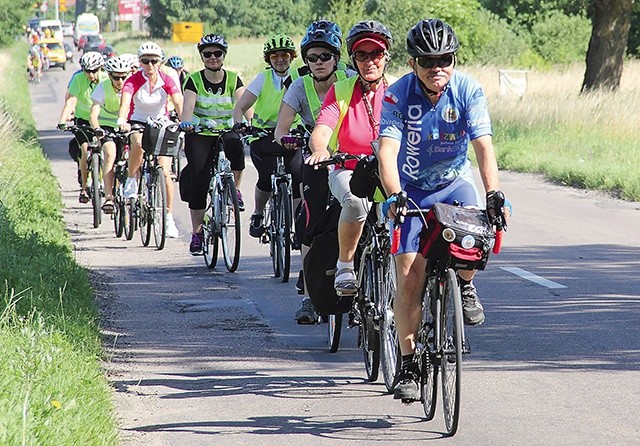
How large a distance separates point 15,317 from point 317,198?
2.04 m

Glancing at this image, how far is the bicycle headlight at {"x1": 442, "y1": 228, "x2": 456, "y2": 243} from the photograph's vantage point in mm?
5715

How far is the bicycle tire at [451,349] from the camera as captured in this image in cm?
577

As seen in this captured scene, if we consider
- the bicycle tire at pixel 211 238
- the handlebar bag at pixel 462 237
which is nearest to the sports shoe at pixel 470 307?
the handlebar bag at pixel 462 237

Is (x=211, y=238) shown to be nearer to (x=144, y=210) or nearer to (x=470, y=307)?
(x=144, y=210)

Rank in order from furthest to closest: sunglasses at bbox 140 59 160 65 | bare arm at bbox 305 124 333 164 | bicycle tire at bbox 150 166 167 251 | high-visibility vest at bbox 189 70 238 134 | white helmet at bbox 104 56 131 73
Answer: white helmet at bbox 104 56 131 73
sunglasses at bbox 140 59 160 65
bicycle tire at bbox 150 166 167 251
high-visibility vest at bbox 189 70 238 134
bare arm at bbox 305 124 333 164

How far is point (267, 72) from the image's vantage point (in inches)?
444

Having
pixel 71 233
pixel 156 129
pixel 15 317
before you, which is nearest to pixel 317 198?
pixel 15 317

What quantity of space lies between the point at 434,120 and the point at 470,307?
0.87 m

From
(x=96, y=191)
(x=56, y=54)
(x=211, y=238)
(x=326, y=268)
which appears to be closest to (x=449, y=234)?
(x=326, y=268)

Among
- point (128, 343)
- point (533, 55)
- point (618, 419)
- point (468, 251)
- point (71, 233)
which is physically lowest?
point (533, 55)

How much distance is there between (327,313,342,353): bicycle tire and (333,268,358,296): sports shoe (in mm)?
517

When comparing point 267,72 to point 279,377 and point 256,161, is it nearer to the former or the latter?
point 256,161

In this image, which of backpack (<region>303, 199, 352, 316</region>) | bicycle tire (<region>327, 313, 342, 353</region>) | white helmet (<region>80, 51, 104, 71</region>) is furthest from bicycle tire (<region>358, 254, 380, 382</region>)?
white helmet (<region>80, 51, 104, 71</region>)

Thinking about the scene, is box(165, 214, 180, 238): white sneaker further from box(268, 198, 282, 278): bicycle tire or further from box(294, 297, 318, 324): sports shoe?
box(294, 297, 318, 324): sports shoe
